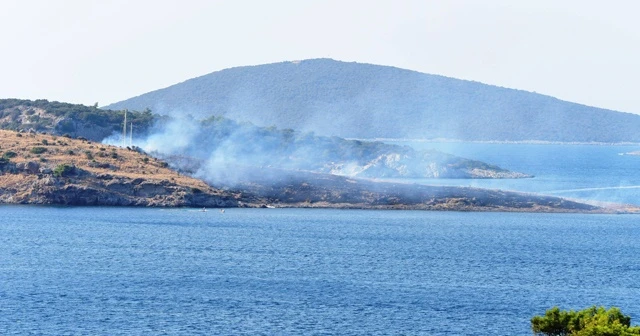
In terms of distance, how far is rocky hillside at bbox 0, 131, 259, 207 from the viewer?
139 m

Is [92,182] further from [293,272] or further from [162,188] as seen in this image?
[293,272]

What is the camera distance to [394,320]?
225 ft

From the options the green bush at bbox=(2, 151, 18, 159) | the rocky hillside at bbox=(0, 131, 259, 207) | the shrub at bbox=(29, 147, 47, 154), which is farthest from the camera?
the shrub at bbox=(29, 147, 47, 154)

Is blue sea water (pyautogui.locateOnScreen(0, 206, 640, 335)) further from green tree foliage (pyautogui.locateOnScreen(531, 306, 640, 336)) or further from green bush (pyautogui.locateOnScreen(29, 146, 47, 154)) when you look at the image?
green bush (pyautogui.locateOnScreen(29, 146, 47, 154))

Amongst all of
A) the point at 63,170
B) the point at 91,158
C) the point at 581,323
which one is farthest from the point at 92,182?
the point at 581,323

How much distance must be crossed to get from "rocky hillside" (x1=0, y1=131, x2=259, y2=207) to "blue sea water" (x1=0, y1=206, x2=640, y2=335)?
233 inches

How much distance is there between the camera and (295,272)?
8625 centimetres

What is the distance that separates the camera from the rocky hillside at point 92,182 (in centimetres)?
13912

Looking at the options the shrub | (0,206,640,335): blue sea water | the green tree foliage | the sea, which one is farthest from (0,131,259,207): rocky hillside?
the green tree foliage

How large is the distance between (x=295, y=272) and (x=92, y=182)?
61541 mm

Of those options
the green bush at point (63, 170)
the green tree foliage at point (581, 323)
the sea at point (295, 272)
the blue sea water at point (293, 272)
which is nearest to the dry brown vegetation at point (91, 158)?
the green bush at point (63, 170)

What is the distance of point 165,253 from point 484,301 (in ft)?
104

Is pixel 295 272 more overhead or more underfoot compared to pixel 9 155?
more underfoot

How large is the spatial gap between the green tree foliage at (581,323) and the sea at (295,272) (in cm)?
1703
